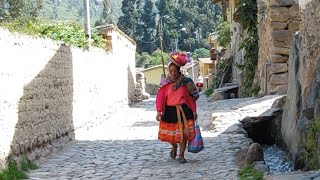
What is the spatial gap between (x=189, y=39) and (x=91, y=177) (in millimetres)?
71279

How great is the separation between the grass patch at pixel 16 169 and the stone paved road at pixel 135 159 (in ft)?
0.41

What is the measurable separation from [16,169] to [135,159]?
6.19 feet

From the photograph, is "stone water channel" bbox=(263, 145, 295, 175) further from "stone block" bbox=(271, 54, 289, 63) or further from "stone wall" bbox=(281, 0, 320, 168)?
"stone block" bbox=(271, 54, 289, 63)

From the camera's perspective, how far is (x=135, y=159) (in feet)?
27.5

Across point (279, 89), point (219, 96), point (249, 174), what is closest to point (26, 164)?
point (249, 174)

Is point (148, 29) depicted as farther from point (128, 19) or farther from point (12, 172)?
point (12, 172)

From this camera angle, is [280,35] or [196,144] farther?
[280,35]

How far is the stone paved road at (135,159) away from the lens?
7.12 metres

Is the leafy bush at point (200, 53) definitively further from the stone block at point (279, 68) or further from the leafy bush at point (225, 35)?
the stone block at point (279, 68)

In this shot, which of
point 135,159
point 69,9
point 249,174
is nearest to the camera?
point 249,174

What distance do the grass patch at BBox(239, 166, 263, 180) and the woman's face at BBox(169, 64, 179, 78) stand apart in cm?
167

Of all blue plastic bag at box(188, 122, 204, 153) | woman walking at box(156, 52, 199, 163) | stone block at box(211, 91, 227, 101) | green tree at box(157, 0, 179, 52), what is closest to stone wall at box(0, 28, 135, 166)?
woman walking at box(156, 52, 199, 163)

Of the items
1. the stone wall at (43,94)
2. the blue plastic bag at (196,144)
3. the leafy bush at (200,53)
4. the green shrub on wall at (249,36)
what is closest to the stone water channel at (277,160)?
the blue plastic bag at (196,144)

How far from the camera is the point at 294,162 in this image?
761 centimetres
